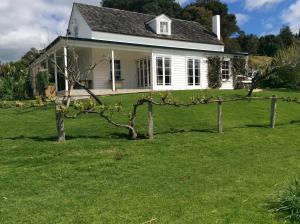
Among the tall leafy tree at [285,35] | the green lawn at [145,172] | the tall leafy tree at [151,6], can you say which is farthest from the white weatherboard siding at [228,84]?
the tall leafy tree at [285,35]

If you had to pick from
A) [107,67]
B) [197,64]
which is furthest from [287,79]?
[107,67]

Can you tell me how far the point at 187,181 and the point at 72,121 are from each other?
758 centimetres

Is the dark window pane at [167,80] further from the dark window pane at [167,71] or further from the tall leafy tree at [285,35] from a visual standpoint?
the tall leafy tree at [285,35]

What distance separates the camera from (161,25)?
3045 centimetres

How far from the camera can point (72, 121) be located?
14219 mm

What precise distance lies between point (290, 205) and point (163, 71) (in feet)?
A: 70.9

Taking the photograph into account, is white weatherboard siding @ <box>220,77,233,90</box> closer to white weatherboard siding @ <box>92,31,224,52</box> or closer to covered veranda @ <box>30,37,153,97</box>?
white weatherboard siding @ <box>92,31,224,52</box>

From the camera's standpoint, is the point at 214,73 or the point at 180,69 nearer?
the point at 180,69

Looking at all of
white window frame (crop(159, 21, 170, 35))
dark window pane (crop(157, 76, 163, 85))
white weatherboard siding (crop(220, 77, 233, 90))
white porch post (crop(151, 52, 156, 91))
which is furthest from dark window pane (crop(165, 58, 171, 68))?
white weatherboard siding (crop(220, 77, 233, 90))

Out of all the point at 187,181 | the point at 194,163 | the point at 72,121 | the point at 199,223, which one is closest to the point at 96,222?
the point at 199,223

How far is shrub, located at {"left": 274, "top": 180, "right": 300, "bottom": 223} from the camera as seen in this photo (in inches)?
214

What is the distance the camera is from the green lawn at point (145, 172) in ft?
19.4

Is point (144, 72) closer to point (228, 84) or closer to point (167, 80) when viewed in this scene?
point (167, 80)

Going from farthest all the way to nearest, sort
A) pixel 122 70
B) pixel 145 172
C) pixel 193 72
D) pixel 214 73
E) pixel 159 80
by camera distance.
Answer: pixel 214 73 → pixel 193 72 → pixel 122 70 → pixel 159 80 → pixel 145 172
